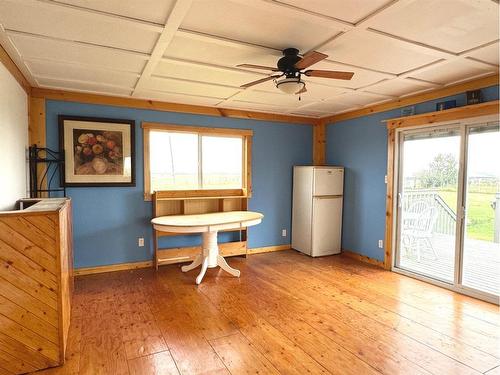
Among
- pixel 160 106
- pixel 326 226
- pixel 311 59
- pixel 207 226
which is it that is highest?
pixel 160 106

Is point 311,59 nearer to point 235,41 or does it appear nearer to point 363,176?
point 235,41

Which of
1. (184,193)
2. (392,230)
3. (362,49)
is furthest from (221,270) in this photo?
(362,49)

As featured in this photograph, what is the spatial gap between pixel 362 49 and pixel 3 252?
2.90m

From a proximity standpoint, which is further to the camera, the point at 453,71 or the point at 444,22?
the point at 453,71

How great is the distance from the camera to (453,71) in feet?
9.54

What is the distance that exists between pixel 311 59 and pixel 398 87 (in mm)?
1876

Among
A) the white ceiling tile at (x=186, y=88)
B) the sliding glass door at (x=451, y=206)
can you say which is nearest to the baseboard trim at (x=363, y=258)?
the sliding glass door at (x=451, y=206)

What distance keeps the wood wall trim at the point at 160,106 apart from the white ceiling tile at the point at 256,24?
2.25 metres

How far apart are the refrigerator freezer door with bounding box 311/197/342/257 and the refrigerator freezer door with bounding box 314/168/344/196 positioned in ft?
0.37

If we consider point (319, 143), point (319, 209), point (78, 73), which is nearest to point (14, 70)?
point (78, 73)

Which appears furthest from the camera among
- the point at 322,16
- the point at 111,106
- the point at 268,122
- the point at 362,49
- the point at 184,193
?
the point at 268,122

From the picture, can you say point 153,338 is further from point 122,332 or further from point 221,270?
point 221,270

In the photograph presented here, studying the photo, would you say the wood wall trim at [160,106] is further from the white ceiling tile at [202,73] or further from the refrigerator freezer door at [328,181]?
the white ceiling tile at [202,73]

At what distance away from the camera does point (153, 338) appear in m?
2.43
